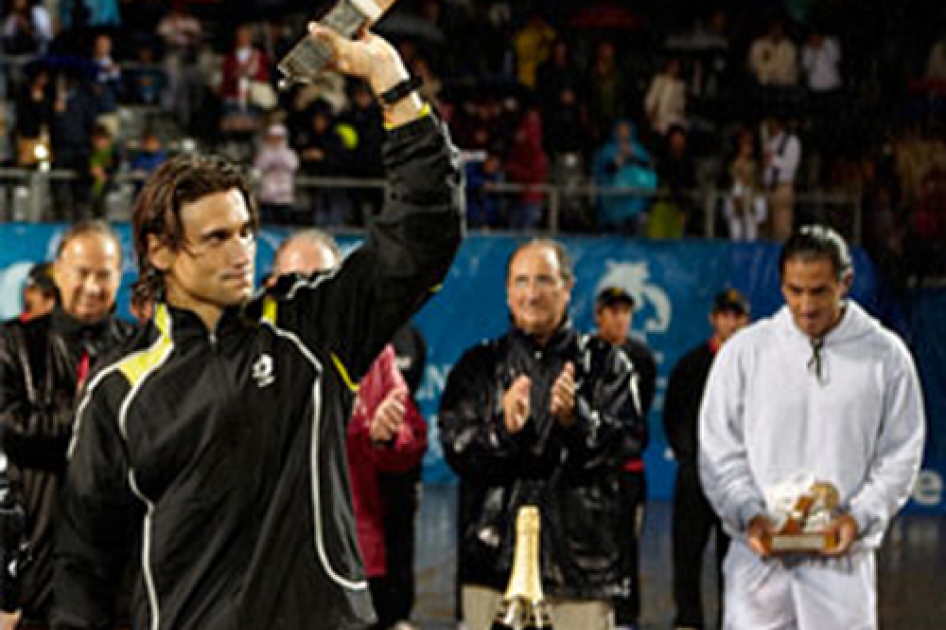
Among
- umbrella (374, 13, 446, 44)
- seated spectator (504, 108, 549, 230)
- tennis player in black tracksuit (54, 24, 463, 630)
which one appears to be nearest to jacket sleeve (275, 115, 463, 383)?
tennis player in black tracksuit (54, 24, 463, 630)

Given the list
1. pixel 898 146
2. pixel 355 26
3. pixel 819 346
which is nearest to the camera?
pixel 355 26

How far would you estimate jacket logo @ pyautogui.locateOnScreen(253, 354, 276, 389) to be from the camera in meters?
3.72

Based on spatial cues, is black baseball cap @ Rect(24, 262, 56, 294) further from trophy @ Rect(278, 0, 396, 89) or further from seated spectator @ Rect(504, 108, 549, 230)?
seated spectator @ Rect(504, 108, 549, 230)

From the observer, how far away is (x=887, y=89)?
25422 mm

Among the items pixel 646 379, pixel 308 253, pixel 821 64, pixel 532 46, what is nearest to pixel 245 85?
pixel 532 46

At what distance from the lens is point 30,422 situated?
700 cm

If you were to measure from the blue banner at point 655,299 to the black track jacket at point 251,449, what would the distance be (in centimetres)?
1316

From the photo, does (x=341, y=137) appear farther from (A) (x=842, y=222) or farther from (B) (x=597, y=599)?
(B) (x=597, y=599)

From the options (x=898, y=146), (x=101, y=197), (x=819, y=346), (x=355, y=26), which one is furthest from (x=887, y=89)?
(x=355, y=26)

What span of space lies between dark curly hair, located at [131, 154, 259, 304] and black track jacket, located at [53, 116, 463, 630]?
0.18 meters

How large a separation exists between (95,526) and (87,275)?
355cm

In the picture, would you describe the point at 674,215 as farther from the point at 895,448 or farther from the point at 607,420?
the point at 895,448

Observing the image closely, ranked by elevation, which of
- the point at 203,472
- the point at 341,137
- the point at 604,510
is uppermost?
the point at 341,137

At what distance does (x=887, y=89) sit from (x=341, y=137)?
33.9 ft
